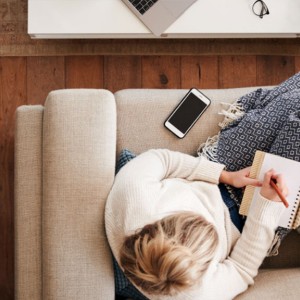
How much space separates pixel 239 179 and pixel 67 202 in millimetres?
452

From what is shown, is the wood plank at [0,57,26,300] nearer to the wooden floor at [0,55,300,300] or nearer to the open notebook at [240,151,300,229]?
the wooden floor at [0,55,300,300]

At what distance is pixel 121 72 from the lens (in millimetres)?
1742

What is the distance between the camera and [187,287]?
3.14 ft

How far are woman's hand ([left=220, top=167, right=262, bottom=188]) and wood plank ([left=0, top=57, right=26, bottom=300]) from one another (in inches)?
31.7

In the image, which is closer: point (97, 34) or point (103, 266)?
point (103, 266)

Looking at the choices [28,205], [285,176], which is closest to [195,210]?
[285,176]

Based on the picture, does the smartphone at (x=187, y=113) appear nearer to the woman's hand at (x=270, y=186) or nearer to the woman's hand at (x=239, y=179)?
the woman's hand at (x=239, y=179)

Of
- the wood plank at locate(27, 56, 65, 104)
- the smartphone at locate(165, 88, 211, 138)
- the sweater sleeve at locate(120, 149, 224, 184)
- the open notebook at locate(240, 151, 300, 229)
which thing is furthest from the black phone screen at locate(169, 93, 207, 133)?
the wood plank at locate(27, 56, 65, 104)

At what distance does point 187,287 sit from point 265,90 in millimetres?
647

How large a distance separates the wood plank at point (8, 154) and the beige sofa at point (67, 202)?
19.7 inches

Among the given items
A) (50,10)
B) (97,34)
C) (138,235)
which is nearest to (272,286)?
A: (138,235)

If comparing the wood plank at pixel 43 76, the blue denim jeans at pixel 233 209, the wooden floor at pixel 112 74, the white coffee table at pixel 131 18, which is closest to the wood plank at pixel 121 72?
the wooden floor at pixel 112 74

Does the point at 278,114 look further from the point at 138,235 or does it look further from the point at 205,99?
the point at 138,235

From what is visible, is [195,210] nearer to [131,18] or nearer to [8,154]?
[131,18]
